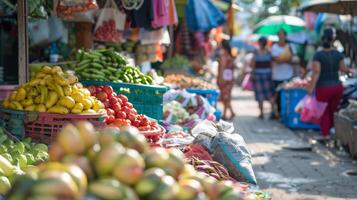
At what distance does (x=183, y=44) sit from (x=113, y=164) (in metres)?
12.4

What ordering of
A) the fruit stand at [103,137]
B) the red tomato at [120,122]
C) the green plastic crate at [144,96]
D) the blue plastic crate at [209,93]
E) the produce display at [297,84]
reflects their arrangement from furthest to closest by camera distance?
the produce display at [297,84]
the blue plastic crate at [209,93]
the green plastic crate at [144,96]
the red tomato at [120,122]
the fruit stand at [103,137]

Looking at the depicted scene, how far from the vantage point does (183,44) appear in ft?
48.5

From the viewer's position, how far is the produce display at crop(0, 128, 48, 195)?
358 cm

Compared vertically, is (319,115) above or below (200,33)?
below

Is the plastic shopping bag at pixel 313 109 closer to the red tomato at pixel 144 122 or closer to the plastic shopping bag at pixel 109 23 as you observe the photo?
the plastic shopping bag at pixel 109 23

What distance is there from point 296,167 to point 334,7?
4060 mm

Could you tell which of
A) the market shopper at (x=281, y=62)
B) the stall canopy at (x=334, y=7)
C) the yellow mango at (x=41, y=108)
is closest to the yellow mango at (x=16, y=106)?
the yellow mango at (x=41, y=108)

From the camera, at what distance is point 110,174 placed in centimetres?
253

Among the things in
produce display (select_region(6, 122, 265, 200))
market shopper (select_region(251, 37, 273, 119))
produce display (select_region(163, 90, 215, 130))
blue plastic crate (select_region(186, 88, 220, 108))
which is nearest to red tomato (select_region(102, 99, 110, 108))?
produce display (select_region(163, 90, 215, 130))

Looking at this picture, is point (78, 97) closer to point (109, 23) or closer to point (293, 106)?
point (109, 23)

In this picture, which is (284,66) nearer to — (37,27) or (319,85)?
(319,85)

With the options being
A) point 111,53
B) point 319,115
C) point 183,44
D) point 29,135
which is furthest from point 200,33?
point 29,135

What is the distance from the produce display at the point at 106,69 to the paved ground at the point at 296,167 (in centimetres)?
200

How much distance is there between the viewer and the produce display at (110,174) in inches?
93.4
